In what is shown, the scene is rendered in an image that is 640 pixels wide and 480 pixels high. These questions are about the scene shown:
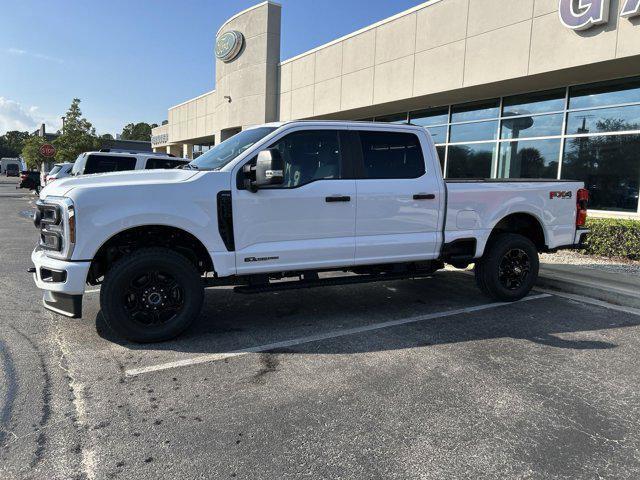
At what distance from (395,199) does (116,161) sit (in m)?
8.71

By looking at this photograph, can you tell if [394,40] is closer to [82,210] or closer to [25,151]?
[82,210]

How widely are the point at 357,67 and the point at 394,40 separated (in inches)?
79.5

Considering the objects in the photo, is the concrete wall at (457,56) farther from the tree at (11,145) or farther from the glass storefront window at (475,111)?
the tree at (11,145)

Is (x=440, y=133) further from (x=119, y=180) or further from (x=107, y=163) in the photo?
Result: (x=119, y=180)

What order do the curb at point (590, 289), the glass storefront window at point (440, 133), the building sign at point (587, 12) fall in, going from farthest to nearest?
1. the glass storefront window at point (440, 133)
2. the building sign at point (587, 12)
3. the curb at point (590, 289)

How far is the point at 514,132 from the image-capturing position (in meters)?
14.0

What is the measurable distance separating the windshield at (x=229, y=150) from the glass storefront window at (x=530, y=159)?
34.1 ft

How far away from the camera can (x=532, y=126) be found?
44.3 feet

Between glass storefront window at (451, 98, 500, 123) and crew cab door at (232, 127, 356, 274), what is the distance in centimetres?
1107

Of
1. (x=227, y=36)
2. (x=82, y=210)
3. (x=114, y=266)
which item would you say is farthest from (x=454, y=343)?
(x=227, y=36)

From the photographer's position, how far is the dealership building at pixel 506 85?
11.0 m

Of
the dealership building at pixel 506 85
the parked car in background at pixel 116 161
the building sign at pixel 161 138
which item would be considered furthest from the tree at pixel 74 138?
the parked car in background at pixel 116 161

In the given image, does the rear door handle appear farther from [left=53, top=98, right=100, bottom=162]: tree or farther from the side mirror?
[left=53, top=98, right=100, bottom=162]: tree

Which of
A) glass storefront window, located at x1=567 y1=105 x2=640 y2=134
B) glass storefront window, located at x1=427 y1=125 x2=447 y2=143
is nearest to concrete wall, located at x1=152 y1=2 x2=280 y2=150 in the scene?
glass storefront window, located at x1=427 y1=125 x2=447 y2=143
